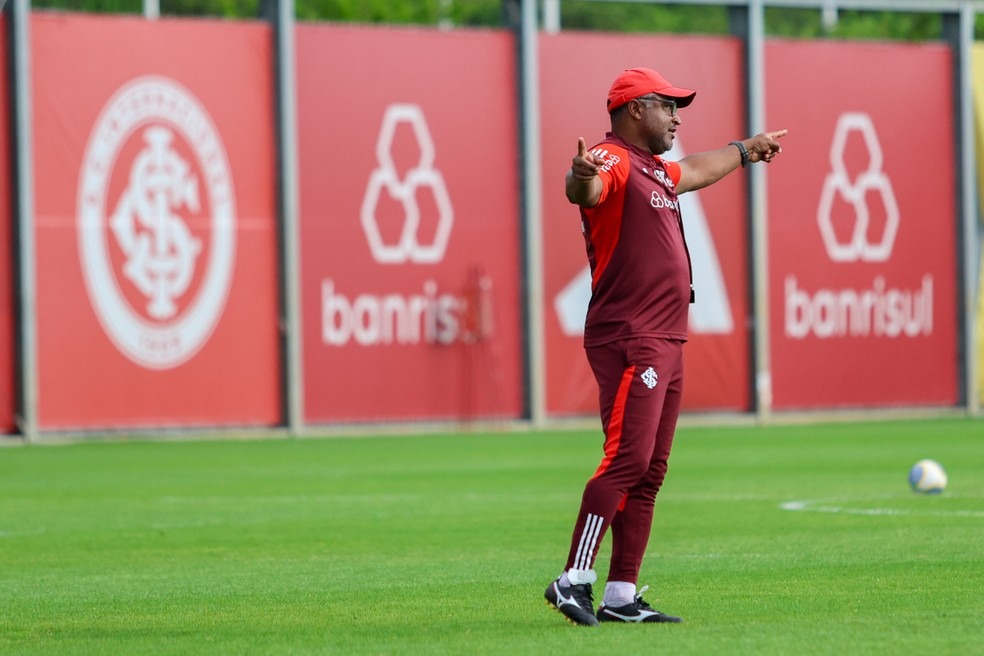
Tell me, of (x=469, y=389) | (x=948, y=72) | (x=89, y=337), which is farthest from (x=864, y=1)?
(x=89, y=337)

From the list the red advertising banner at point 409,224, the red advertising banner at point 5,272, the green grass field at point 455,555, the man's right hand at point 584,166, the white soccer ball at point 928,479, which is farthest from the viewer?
the red advertising banner at point 409,224

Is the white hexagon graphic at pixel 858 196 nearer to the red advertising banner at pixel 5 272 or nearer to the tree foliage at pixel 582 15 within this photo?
the red advertising banner at pixel 5 272

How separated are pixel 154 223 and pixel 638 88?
16.5m

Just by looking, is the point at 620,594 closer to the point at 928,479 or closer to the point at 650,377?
the point at 650,377

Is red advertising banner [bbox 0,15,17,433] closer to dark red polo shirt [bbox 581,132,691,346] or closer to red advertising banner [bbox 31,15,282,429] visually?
red advertising banner [bbox 31,15,282,429]

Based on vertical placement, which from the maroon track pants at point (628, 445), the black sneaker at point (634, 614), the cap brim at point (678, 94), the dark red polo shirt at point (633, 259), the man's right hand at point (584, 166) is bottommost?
the black sneaker at point (634, 614)

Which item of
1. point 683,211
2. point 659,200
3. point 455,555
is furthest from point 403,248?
point 659,200

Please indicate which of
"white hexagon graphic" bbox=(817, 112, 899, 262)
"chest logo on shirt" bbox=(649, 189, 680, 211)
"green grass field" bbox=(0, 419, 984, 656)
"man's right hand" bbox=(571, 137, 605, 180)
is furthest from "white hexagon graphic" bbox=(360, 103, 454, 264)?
"man's right hand" bbox=(571, 137, 605, 180)

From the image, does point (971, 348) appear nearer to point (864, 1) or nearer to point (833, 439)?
point (864, 1)

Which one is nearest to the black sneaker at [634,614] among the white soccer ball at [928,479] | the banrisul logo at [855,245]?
the white soccer ball at [928,479]

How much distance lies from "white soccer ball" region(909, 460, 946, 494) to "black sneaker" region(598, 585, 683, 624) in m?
6.87

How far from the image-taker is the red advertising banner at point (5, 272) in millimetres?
22953

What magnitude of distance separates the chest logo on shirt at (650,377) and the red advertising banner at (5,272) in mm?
16633

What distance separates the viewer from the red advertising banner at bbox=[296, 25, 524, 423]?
81.3ft
